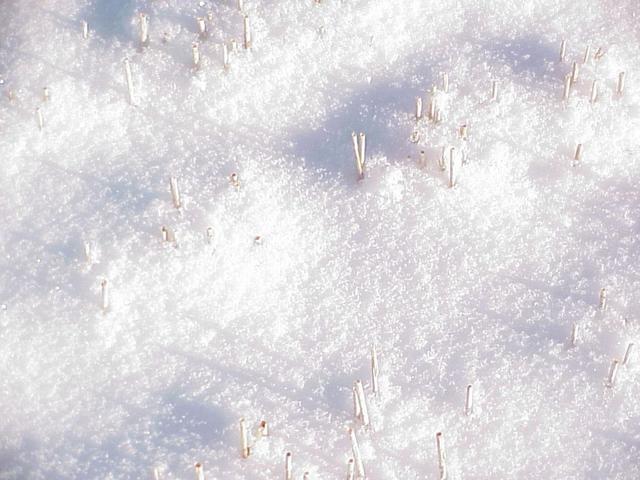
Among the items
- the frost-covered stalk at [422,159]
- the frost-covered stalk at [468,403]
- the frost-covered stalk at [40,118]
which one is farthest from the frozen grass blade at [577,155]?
the frost-covered stalk at [40,118]

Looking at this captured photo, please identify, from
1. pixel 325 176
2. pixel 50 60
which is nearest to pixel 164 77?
pixel 50 60

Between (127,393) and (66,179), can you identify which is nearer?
(127,393)

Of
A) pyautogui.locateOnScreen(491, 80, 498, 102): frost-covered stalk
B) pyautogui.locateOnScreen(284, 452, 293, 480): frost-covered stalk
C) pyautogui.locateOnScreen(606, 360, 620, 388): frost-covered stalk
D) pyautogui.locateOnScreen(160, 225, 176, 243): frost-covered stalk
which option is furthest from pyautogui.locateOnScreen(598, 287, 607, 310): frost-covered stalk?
pyautogui.locateOnScreen(160, 225, 176, 243): frost-covered stalk

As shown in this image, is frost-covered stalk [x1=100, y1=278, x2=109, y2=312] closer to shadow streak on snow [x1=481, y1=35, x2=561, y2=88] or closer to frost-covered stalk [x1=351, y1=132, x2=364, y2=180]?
frost-covered stalk [x1=351, y1=132, x2=364, y2=180]

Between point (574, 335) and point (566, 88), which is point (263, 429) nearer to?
point (574, 335)

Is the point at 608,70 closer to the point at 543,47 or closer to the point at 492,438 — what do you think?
the point at 543,47

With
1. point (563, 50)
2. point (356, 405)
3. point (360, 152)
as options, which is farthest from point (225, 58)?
point (356, 405)
